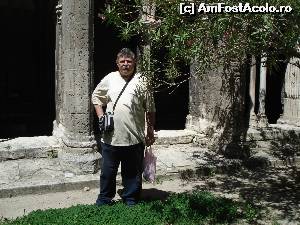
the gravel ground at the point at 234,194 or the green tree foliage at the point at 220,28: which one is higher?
the green tree foliage at the point at 220,28

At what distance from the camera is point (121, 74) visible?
486 cm

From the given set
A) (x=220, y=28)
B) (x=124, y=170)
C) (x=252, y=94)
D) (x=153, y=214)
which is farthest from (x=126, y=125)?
(x=252, y=94)

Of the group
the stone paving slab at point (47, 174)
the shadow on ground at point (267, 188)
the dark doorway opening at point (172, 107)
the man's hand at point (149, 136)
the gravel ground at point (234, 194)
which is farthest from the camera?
the dark doorway opening at point (172, 107)

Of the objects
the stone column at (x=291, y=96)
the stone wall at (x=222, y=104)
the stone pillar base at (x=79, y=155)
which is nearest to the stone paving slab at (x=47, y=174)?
the stone pillar base at (x=79, y=155)

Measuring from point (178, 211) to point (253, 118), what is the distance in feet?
13.6

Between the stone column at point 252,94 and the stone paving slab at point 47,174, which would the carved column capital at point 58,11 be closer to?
the stone paving slab at point 47,174

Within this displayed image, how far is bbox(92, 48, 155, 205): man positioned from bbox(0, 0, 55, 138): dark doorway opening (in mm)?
5797

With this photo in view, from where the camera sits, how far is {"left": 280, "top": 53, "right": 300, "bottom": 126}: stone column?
8.66 meters

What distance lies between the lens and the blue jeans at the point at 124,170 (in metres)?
4.86

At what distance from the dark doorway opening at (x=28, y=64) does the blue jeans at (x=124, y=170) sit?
5749 mm

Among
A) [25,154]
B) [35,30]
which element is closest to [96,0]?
[35,30]

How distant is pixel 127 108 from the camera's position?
478cm

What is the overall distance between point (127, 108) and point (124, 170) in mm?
761

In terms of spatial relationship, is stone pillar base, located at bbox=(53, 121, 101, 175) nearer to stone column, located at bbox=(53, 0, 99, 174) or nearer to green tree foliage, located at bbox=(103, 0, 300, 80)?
stone column, located at bbox=(53, 0, 99, 174)
